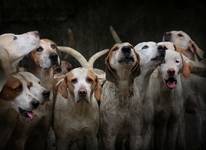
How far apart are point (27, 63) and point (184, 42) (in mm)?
1142

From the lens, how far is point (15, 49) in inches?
213

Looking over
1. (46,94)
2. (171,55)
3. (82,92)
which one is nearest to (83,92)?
(82,92)

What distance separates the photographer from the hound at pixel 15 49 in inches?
213

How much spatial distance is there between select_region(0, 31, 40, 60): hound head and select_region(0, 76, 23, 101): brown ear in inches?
7.3

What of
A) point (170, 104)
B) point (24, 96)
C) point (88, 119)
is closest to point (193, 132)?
point (170, 104)

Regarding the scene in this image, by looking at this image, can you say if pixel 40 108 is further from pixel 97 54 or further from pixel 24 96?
pixel 97 54

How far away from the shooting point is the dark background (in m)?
5.68

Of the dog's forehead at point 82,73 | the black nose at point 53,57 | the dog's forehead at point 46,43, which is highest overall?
the dog's forehead at point 46,43

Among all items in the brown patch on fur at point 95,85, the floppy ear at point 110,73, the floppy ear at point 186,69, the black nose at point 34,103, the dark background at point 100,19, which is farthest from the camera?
the dark background at point 100,19

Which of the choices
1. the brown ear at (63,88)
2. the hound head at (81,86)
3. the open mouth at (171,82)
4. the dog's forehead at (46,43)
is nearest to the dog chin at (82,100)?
the hound head at (81,86)

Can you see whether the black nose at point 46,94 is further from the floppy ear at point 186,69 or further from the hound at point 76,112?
the floppy ear at point 186,69

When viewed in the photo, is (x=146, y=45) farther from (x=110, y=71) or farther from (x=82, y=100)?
(x=82, y=100)

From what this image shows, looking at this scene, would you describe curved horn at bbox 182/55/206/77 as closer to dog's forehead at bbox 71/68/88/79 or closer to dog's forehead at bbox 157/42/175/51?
dog's forehead at bbox 157/42/175/51

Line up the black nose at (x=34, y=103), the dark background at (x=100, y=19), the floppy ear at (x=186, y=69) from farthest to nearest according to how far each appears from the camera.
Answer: the dark background at (x=100, y=19) < the floppy ear at (x=186, y=69) < the black nose at (x=34, y=103)
